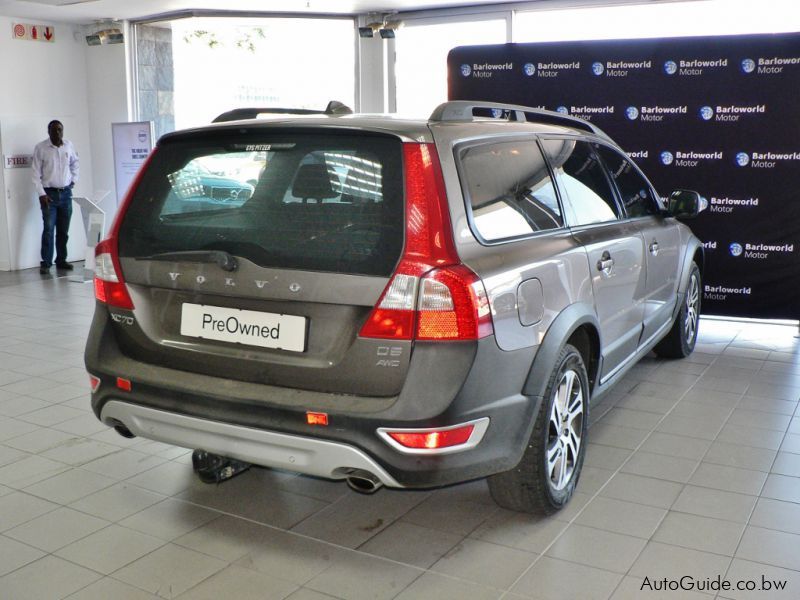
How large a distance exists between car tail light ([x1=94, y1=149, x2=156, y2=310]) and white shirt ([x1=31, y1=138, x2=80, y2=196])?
7503 millimetres

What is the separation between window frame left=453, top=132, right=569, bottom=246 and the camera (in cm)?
270

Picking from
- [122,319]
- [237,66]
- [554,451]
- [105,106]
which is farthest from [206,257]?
[105,106]

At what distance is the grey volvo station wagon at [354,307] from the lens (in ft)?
8.29

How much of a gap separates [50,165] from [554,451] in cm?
844

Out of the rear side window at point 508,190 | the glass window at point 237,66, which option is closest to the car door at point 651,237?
the rear side window at point 508,190

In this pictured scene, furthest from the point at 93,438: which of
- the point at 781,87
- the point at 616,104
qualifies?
the point at 781,87

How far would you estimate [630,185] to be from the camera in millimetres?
4531

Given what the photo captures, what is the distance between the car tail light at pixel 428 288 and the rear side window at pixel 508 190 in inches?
8.0

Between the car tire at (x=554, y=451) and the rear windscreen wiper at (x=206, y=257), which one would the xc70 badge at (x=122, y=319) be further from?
the car tire at (x=554, y=451)

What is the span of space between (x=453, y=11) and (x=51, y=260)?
18.0 ft

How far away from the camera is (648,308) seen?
14.3 feet

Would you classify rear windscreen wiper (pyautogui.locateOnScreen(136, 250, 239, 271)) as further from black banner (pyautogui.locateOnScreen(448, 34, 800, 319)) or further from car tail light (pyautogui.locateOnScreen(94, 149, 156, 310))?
black banner (pyautogui.locateOnScreen(448, 34, 800, 319))

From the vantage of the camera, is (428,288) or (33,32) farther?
(33,32)

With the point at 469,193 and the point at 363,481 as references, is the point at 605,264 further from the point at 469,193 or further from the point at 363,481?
the point at 363,481
